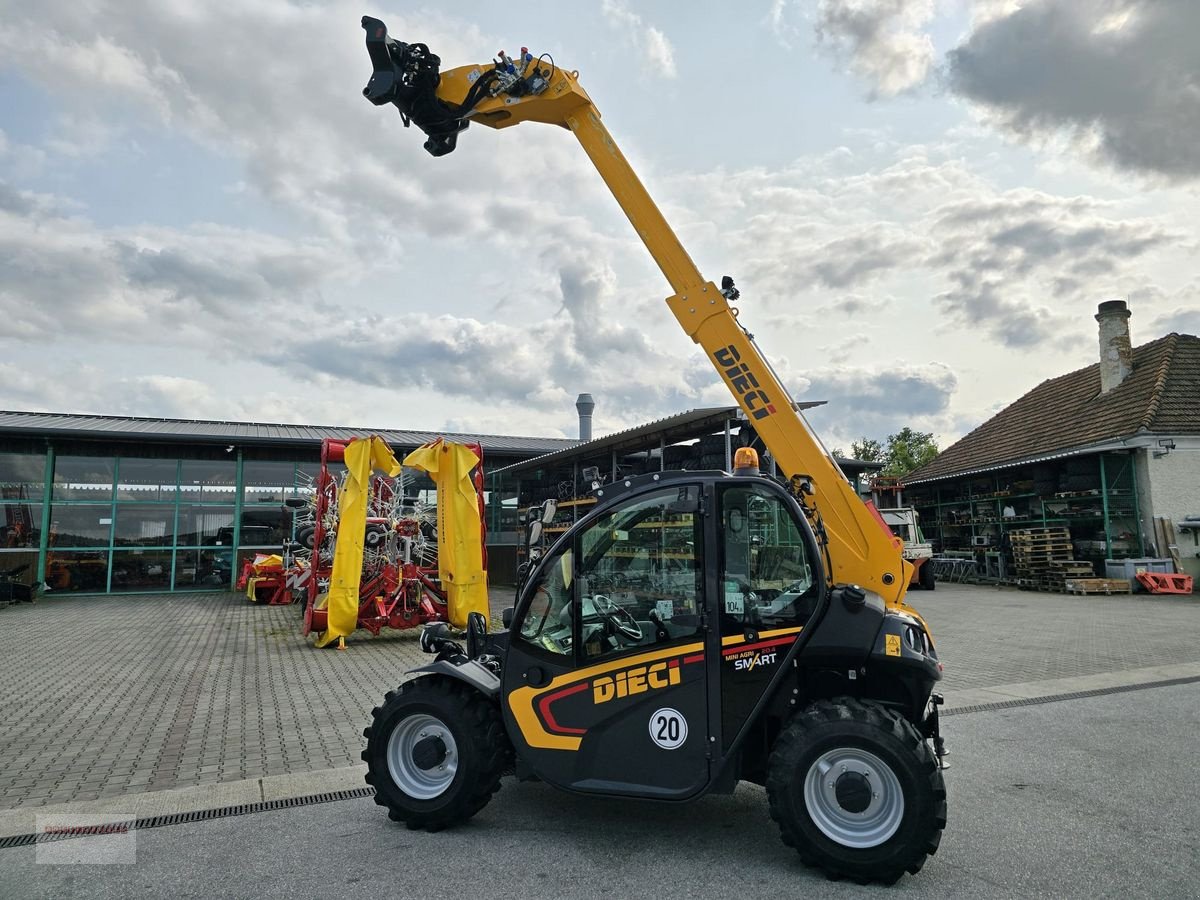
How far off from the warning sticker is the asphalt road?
101 centimetres

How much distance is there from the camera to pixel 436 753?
4.31 m

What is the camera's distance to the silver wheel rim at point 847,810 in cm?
362

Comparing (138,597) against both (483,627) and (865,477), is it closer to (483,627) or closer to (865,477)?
(483,627)

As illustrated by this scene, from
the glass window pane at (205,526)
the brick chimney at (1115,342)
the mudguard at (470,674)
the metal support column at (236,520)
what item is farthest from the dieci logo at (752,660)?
the brick chimney at (1115,342)

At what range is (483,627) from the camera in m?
5.02

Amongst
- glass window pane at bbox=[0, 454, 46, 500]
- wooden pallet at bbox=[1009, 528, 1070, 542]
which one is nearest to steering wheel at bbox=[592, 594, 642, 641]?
wooden pallet at bbox=[1009, 528, 1070, 542]

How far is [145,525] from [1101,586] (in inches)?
960

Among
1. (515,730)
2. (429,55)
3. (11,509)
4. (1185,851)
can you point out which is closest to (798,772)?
(515,730)

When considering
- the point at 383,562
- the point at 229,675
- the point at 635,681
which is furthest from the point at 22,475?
the point at 635,681

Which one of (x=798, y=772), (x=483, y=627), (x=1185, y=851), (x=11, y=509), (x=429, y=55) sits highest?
(x=429, y=55)

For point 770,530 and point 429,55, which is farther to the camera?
point 429,55

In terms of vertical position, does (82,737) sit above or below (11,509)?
below

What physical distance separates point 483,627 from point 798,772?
217cm

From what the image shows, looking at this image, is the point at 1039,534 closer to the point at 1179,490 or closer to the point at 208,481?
the point at 1179,490
